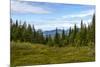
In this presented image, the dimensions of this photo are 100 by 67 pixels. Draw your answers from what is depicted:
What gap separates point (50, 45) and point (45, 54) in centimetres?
14

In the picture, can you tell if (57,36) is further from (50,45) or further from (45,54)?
(45,54)

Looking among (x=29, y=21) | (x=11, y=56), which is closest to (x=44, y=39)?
(x=29, y=21)

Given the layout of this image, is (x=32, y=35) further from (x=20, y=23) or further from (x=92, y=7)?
(x=92, y=7)

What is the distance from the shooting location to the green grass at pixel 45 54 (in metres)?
2.56

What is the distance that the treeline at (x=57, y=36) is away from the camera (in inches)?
101

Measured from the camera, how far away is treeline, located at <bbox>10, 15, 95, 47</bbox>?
256 cm

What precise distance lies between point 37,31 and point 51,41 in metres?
0.24

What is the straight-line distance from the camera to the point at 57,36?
2760mm

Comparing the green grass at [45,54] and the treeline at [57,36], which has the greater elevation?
the treeline at [57,36]

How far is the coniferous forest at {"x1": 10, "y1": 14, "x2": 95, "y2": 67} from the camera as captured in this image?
2559mm

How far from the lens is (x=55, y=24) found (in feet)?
9.02

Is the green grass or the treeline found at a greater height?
the treeline

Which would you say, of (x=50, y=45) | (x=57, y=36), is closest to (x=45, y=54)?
(x=50, y=45)

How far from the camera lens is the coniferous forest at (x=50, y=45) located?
8.39 feet
